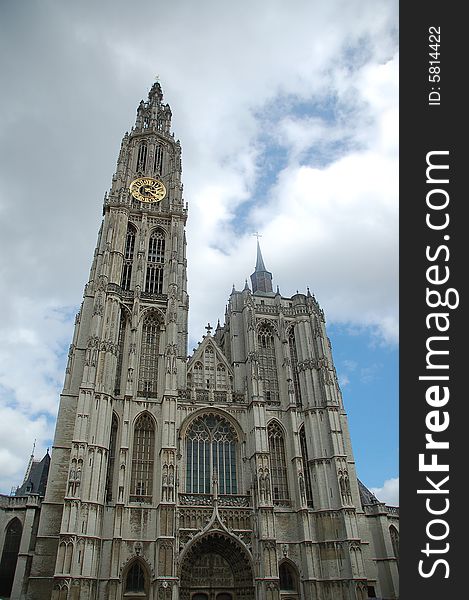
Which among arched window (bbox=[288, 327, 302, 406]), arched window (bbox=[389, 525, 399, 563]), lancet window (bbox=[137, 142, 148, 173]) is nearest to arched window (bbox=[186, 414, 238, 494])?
arched window (bbox=[288, 327, 302, 406])

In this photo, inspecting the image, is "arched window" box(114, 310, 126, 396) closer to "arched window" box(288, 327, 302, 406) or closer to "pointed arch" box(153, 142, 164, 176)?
"arched window" box(288, 327, 302, 406)

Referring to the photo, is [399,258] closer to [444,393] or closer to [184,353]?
Result: [444,393]

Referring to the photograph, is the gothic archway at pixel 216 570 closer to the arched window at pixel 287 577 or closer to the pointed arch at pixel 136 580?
the pointed arch at pixel 136 580

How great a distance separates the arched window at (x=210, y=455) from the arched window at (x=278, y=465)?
277 centimetres

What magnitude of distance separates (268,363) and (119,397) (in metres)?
12.6

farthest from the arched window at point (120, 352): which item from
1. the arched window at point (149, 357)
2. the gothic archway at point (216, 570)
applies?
the gothic archway at point (216, 570)

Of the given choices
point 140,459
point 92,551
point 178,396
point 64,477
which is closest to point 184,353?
point 178,396

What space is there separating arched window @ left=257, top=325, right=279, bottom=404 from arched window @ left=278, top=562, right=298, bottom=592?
37.8 ft

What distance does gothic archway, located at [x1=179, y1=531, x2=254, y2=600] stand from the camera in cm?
3013

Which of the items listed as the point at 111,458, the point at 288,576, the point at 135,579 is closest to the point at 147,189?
the point at 111,458

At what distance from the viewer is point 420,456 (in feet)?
30.5

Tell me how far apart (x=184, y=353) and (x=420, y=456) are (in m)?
29.8

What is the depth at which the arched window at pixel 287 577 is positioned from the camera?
3100 cm

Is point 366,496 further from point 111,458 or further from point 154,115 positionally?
point 154,115
